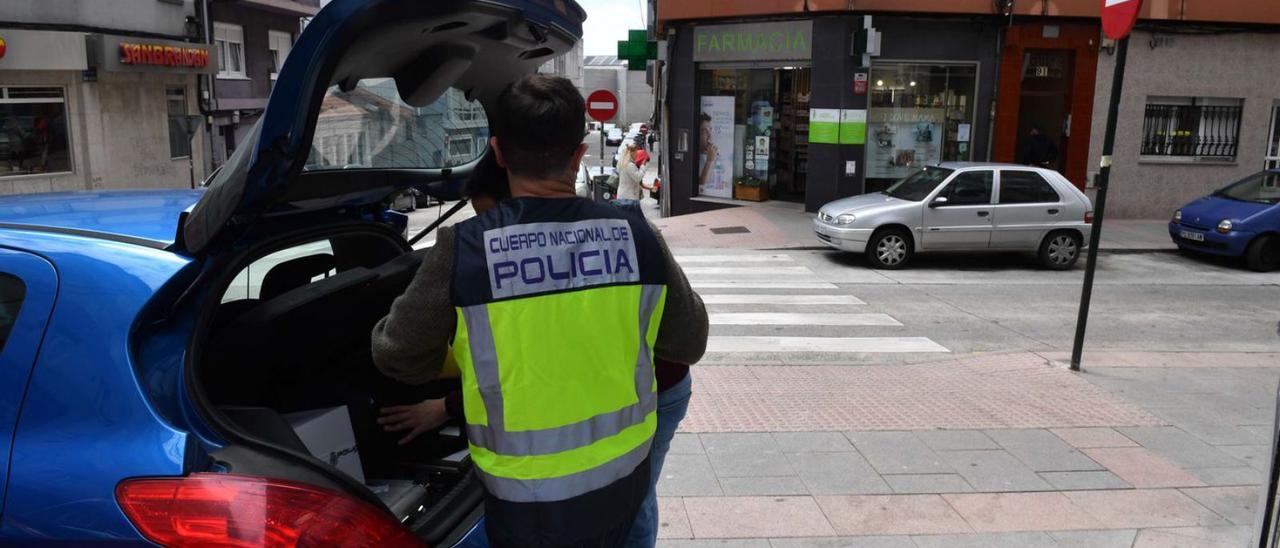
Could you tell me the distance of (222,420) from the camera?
206 cm

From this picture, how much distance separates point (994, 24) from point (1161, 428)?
13.1 metres

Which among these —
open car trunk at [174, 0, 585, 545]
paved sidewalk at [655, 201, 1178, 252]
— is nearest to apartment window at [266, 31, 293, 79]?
paved sidewalk at [655, 201, 1178, 252]

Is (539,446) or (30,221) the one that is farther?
(30,221)

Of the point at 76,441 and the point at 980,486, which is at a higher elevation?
the point at 76,441

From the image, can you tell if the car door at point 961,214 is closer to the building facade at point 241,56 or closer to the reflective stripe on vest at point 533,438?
the reflective stripe on vest at point 533,438

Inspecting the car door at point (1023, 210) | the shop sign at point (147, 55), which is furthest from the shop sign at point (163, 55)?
the car door at point (1023, 210)

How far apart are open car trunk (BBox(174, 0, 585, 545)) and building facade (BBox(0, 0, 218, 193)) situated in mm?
18910

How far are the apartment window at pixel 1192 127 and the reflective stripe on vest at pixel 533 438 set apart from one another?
1896cm

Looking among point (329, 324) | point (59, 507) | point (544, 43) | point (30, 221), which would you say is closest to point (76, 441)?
point (59, 507)

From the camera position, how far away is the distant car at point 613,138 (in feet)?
141

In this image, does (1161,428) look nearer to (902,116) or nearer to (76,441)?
(76,441)

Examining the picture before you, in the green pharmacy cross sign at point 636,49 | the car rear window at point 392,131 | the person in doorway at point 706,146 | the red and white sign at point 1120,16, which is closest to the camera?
the car rear window at point 392,131

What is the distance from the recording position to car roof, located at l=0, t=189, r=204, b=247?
7.59ft

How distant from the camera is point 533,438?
208cm
